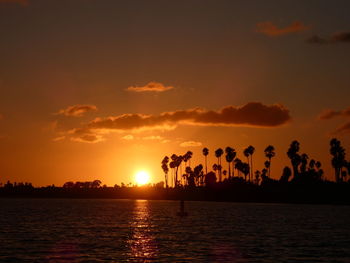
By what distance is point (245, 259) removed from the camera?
55750mm

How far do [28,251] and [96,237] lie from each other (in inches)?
800

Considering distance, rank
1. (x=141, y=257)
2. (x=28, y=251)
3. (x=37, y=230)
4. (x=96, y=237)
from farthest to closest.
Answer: (x=37, y=230) < (x=96, y=237) < (x=28, y=251) < (x=141, y=257)

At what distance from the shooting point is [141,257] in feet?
190

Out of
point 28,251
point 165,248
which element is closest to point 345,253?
point 165,248

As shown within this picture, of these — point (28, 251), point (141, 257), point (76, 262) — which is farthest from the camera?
point (28, 251)

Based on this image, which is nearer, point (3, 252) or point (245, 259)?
point (245, 259)

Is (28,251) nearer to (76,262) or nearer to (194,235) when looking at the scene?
(76,262)

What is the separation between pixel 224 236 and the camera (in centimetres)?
8406

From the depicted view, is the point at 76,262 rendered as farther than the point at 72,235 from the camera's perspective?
No

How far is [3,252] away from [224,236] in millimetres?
36274

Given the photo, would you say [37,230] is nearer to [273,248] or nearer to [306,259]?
[273,248]

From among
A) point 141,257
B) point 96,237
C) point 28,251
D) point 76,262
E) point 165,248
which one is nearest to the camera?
point 76,262

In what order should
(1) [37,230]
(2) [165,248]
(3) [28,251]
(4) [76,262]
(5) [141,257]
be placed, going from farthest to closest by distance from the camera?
1. (1) [37,230]
2. (2) [165,248]
3. (3) [28,251]
4. (5) [141,257]
5. (4) [76,262]

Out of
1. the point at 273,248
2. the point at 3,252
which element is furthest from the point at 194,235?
the point at 3,252
